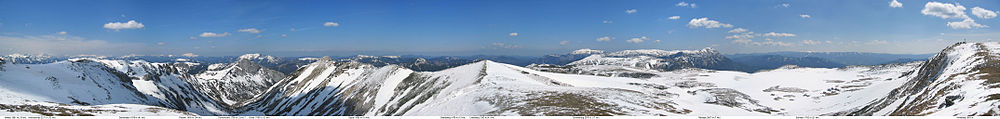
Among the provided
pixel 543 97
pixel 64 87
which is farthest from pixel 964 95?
pixel 64 87

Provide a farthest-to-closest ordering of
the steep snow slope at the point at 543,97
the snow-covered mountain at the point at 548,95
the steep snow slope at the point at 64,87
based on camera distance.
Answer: the steep snow slope at the point at 64,87
the steep snow slope at the point at 543,97
the snow-covered mountain at the point at 548,95

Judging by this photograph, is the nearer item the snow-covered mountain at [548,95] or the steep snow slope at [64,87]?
the snow-covered mountain at [548,95]

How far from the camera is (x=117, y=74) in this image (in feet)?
510

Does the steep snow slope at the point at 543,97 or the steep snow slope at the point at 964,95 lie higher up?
the steep snow slope at the point at 964,95

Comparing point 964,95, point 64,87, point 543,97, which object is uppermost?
point 964,95

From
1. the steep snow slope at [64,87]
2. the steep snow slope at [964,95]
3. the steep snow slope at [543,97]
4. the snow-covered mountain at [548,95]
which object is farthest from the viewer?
the steep snow slope at [64,87]

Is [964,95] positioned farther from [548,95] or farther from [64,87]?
[64,87]

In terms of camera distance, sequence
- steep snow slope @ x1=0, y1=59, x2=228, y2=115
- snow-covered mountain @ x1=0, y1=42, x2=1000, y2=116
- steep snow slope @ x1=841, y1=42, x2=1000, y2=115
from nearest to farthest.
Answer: steep snow slope @ x1=841, y1=42, x2=1000, y2=115 → snow-covered mountain @ x1=0, y1=42, x2=1000, y2=116 → steep snow slope @ x1=0, y1=59, x2=228, y2=115

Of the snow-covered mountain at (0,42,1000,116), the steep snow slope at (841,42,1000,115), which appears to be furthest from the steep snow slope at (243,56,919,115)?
the steep snow slope at (841,42,1000,115)

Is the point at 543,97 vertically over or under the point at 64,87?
over

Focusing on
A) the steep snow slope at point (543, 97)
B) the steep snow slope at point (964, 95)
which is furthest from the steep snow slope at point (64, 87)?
the steep snow slope at point (964, 95)

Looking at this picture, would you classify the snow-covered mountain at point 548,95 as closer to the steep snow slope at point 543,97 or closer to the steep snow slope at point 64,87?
the steep snow slope at point 543,97

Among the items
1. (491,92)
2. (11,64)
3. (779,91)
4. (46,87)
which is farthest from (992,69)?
(11,64)

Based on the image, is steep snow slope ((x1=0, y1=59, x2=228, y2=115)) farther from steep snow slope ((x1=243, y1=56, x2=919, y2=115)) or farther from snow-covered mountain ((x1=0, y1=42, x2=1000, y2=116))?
steep snow slope ((x1=243, y1=56, x2=919, y2=115))
